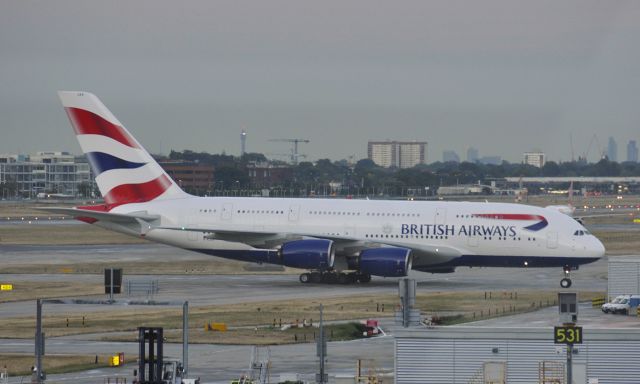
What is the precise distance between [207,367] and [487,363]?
11.7 metres

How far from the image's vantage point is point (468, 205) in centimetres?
8625

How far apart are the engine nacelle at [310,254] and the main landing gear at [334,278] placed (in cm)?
243

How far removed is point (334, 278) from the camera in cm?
8606

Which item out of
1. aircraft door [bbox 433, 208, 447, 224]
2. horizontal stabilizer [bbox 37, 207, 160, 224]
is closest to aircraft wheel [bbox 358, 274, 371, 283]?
aircraft door [bbox 433, 208, 447, 224]

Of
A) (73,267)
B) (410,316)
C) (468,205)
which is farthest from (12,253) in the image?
(410,316)

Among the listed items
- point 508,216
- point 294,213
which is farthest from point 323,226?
point 508,216

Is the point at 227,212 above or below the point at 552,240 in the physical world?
above

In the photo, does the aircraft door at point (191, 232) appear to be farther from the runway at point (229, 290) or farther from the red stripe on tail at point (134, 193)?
the red stripe on tail at point (134, 193)

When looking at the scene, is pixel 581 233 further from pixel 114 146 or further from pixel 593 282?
pixel 114 146

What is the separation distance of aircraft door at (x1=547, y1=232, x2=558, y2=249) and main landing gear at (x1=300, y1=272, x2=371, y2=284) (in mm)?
11785

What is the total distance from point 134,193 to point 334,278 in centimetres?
1479

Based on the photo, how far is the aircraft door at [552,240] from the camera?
8344 cm

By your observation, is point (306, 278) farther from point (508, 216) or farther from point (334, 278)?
point (508, 216)

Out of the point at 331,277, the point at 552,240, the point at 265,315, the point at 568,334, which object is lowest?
the point at 265,315
